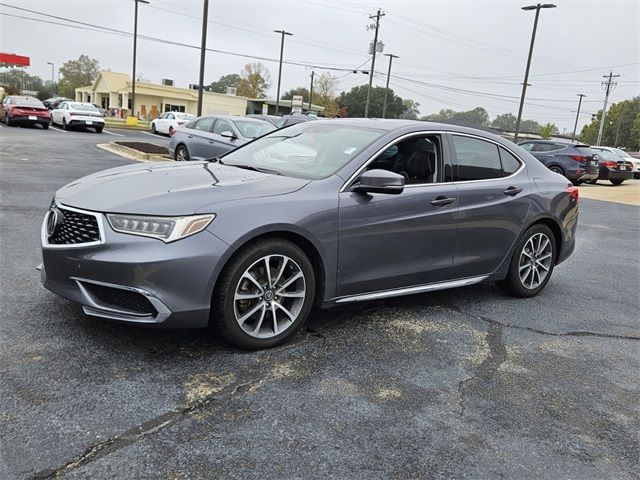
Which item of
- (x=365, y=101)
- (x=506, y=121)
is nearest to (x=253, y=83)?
(x=365, y=101)

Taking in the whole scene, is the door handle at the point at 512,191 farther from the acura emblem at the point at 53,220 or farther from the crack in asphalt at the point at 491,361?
the acura emblem at the point at 53,220

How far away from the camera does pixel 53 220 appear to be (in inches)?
137

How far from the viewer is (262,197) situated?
347 cm

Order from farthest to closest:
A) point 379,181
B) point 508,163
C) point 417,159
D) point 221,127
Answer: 1. point 221,127
2. point 508,163
3. point 417,159
4. point 379,181

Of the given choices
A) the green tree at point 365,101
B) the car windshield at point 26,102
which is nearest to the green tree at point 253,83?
the green tree at point 365,101

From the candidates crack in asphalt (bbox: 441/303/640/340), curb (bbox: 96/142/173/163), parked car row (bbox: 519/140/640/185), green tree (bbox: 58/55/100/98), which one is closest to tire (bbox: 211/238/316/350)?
crack in asphalt (bbox: 441/303/640/340)

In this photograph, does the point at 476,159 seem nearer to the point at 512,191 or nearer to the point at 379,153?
the point at 512,191

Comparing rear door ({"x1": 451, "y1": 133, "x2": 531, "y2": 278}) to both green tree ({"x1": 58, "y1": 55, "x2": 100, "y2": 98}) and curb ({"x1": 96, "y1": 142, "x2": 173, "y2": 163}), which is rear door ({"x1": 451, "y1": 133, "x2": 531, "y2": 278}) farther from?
green tree ({"x1": 58, "y1": 55, "x2": 100, "y2": 98})

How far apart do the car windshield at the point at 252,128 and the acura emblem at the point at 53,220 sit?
8.87 metres

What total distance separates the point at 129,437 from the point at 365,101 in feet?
287

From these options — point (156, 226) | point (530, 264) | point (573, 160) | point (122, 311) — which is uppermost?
point (573, 160)

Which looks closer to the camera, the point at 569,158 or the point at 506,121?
the point at 569,158

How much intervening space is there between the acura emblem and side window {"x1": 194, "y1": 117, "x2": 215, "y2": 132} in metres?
9.76

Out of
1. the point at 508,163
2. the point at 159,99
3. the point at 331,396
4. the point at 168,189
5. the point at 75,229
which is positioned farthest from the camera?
the point at 159,99
